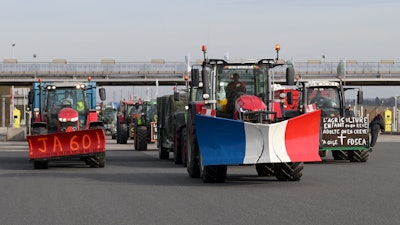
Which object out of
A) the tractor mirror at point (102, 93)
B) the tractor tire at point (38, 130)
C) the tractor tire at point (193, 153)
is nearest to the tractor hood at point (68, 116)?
the tractor tire at point (38, 130)

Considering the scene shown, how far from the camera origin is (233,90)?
21.0 meters

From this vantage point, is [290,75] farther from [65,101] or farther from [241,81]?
[65,101]

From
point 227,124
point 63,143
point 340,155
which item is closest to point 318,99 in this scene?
point 340,155

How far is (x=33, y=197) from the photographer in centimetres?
1670

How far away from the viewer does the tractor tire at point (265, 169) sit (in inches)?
844

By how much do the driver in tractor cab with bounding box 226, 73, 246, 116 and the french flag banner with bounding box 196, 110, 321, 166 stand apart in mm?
1766

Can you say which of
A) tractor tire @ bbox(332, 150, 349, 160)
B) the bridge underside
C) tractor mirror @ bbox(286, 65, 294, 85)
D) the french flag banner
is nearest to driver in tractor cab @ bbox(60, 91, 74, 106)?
tractor tire @ bbox(332, 150, 349, 160)

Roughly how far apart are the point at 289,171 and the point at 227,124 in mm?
1927

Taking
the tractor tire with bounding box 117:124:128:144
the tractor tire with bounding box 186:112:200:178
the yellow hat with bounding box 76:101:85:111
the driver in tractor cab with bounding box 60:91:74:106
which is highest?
the driver in tractor cab with bounding box 60:91:74:106

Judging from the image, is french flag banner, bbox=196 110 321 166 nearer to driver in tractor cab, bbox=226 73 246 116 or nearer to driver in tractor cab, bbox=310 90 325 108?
driver in tractor cab, bbox=226 73 246 116

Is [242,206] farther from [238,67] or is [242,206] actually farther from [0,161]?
[0,161]

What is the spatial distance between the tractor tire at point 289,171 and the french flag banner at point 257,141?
2.46ft

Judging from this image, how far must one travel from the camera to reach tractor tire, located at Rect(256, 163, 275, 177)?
70.3 ft

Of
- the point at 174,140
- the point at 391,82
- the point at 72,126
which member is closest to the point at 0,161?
the point at 72,126
